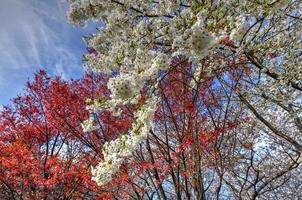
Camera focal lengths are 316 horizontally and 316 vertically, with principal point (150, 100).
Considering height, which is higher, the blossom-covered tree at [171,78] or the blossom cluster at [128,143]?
the blossom-covered tree at [171,78]

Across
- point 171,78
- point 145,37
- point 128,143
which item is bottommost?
point 128,143

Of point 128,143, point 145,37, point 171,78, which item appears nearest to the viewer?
point 128,143

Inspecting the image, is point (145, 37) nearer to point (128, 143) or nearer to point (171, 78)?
point (128, 143)

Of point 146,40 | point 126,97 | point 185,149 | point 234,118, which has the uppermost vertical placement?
point 234,118

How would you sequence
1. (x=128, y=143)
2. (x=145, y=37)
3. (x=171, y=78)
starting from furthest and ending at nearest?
(x=171, y=78) < (x=145, y=37) < (x=128, y=143)

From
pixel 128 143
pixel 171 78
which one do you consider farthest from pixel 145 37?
pixel 171 78

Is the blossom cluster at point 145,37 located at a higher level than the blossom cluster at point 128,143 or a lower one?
higher

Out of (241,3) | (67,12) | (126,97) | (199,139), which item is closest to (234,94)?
(199,139)

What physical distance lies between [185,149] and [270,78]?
3066 millimetres

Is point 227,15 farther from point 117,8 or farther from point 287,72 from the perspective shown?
point 287,72

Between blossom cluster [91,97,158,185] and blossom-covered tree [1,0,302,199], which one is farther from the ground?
blossom-covered tree [1,0,302,199]

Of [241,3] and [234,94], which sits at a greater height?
[234,94]

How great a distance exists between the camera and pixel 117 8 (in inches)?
217

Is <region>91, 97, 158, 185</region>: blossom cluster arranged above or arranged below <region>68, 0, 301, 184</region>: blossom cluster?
below
